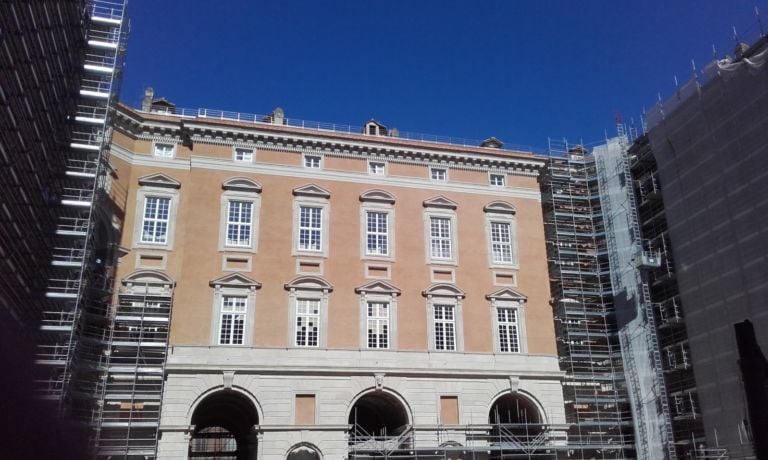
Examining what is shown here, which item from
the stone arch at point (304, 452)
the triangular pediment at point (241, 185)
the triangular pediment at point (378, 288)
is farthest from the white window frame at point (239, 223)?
the stone arch at point (304, 452)

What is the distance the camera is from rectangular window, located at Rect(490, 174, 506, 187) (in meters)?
39.6

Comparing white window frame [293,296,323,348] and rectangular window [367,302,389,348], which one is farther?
rectangular window [367,302,389,348]

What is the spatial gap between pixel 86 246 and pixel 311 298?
10.4 meters

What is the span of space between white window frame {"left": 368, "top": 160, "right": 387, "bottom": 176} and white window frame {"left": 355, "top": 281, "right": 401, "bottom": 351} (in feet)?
20.2

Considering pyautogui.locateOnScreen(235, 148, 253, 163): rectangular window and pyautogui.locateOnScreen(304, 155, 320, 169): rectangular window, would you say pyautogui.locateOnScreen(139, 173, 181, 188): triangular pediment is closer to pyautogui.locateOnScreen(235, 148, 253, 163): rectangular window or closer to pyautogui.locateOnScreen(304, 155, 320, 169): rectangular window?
pyautogui.locateOnScreen(235, 148, 253, 163): rectangular window

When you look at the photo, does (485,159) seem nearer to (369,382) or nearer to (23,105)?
(369,382)

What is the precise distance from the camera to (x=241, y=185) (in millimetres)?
35375

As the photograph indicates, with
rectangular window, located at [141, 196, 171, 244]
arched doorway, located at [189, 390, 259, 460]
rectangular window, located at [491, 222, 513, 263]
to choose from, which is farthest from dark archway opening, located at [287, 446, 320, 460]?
rectangular window, located at [491, 222, 513, 263]

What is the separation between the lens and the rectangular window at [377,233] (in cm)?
3616

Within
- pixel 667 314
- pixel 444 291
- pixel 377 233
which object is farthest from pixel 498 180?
pixel 667 314

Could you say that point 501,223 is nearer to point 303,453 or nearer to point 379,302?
point 379,302

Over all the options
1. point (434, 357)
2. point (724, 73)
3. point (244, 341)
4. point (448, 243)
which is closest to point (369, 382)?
point (434, 357)

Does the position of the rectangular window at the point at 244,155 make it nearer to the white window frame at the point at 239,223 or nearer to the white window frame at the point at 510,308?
the white window frame at the point at 239,223

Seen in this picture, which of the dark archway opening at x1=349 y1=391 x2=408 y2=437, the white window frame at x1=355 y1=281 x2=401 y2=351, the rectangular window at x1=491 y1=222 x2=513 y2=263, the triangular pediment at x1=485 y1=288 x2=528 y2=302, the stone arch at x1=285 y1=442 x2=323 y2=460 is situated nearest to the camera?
the stone arch at x1=285 y1=442 x2=323 y2=460
